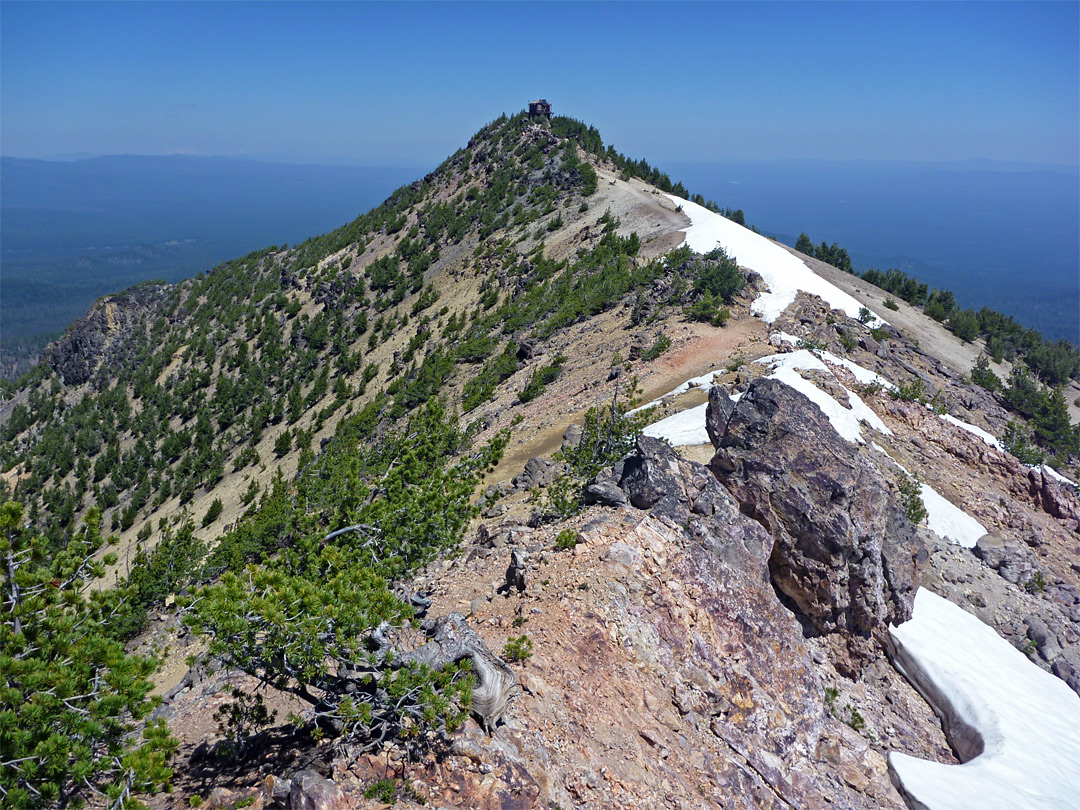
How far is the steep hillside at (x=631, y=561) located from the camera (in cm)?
806

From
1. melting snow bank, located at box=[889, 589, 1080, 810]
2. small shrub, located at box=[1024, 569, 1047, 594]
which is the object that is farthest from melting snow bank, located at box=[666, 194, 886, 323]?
melting snow bank, located at box=[889, 589, 1080, 810]

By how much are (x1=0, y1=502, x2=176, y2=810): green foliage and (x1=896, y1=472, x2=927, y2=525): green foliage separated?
19.4 metres

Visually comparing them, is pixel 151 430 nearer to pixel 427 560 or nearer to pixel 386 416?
pixel 386 416

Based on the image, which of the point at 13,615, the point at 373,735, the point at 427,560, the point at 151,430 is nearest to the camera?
the point at 13,615

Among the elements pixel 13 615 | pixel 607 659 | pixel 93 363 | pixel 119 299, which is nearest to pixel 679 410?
pixel 607 659

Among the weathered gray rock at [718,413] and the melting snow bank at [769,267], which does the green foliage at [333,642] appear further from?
the melting snow bank at [769,267]

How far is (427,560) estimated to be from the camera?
11.1 metres

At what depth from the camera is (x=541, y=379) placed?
29.4 m

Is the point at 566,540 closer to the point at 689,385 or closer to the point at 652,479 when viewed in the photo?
the point at 652,479

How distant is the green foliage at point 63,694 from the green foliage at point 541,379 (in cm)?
2177

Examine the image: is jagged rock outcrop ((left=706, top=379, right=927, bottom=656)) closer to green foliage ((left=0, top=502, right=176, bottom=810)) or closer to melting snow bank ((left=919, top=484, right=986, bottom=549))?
melting snow bank ((left=919, top=484, right=986, bottom=549))

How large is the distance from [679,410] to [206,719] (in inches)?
656

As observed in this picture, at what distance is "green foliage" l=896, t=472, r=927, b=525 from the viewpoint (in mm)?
18781

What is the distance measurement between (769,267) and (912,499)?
63.6 feet
